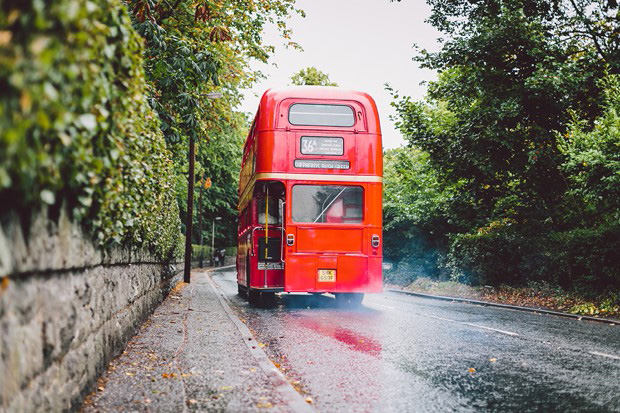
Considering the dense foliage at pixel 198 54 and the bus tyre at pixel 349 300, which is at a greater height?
the dense foliage at pixel 198 54

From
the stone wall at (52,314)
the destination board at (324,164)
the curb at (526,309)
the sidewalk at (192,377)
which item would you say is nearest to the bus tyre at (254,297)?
the destination board at (324,164)

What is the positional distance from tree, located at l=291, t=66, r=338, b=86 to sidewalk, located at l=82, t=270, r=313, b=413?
4930cm

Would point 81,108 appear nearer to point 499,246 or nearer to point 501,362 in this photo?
point 501,362

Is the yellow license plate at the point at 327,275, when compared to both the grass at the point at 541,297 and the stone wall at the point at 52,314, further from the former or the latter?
the stone wall at the point at 52,314

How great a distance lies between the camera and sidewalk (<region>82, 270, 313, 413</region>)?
4.94m

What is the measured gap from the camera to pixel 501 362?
23.9ft

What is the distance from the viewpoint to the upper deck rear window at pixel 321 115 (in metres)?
13.9

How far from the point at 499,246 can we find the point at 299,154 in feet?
30.3

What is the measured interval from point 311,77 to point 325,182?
148 ft

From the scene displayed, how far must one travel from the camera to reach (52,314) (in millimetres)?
3707

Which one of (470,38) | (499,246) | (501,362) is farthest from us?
(499,246)

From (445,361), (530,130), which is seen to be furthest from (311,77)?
(445,361)

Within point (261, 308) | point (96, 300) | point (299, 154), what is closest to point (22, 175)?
point (96, 300)

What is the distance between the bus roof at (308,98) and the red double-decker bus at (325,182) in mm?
23
